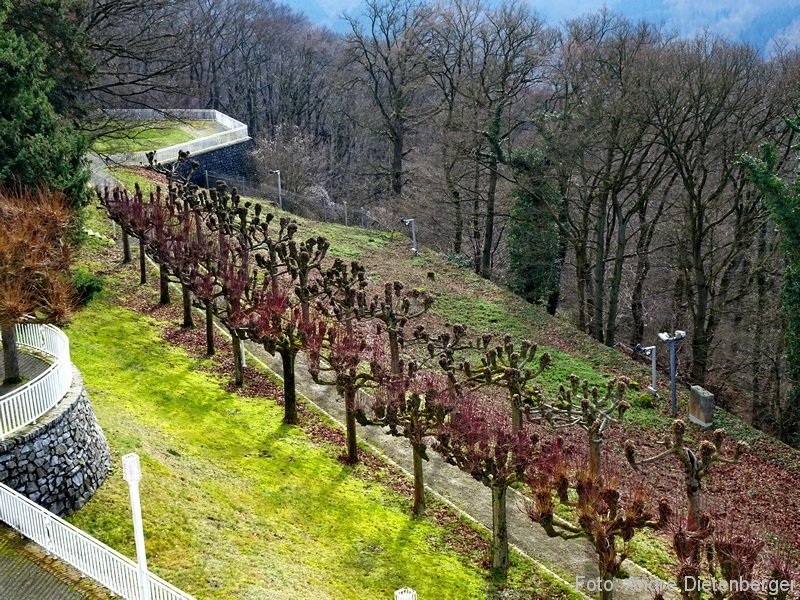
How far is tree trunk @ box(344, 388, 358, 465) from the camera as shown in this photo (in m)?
20.4

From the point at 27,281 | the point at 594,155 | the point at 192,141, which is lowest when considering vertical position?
the point at 27,281

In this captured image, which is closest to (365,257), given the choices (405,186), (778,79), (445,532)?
(405,186)

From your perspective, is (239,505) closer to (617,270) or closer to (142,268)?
(142,268)

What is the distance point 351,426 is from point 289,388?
285 cm

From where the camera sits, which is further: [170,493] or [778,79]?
[778,79]

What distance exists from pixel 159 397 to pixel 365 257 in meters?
→ 18.8

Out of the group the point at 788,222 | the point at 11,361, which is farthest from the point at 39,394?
the point at 788,222

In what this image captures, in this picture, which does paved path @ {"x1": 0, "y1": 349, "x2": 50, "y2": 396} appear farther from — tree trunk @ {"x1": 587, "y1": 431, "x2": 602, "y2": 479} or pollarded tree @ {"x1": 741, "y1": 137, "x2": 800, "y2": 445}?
pollarded tree @ {"x1": 741, "y1": 137, "x2": 800, "y2": 445}

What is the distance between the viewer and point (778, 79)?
31.6 meters

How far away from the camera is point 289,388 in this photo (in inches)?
899

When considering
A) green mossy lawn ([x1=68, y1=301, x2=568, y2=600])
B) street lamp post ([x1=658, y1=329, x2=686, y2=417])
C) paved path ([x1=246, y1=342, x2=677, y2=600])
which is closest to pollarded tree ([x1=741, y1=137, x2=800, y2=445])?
street lamp post ([x1=658, y1=329, x2=686, y2=417])

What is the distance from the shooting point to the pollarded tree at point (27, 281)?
52.4 feet

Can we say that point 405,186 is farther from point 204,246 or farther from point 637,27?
point 204,246

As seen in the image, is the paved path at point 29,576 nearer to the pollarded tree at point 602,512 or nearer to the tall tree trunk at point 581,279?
the pollarded tree at point 602,512
